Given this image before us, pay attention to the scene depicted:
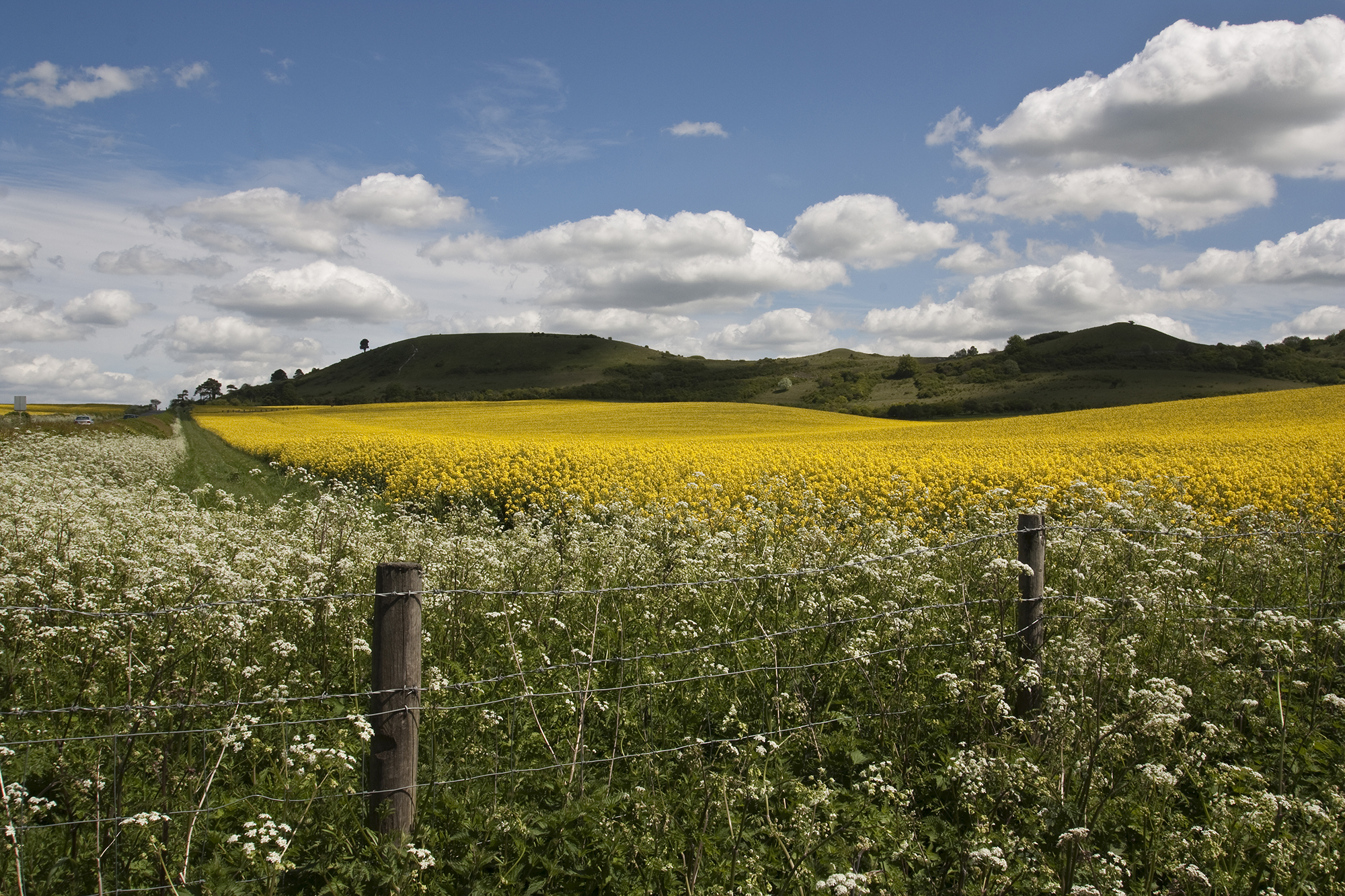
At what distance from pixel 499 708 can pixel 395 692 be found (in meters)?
1.53

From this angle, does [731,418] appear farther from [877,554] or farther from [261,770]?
[261,770]

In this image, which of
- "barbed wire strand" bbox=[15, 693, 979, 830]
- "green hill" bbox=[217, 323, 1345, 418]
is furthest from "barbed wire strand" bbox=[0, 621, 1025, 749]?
"green hill" bbox=[217, 323, 1345, 418]

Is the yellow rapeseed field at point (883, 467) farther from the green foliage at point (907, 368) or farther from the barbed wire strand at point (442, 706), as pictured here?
the green foliage at point (907, 368)

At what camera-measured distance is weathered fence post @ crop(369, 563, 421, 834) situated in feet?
11.1

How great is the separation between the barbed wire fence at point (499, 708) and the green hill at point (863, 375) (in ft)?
190

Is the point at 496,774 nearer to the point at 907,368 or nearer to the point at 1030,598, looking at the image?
the point at 1030,598

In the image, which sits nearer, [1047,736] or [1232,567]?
[1047,736]

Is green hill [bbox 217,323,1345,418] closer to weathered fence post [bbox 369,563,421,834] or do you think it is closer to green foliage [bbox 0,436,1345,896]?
green foliage [bbox 0,436,1345,896]

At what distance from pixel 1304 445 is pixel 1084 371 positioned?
206 feet

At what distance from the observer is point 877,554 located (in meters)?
6.42

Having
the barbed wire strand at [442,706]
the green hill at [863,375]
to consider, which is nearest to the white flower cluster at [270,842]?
the barbed wire strand at [442,706]

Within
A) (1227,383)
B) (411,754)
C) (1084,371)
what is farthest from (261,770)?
(1084,371)

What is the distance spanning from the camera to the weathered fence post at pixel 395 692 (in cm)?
338

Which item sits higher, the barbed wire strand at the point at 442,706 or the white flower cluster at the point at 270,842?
the barbed wire strand at the point at 442,706
